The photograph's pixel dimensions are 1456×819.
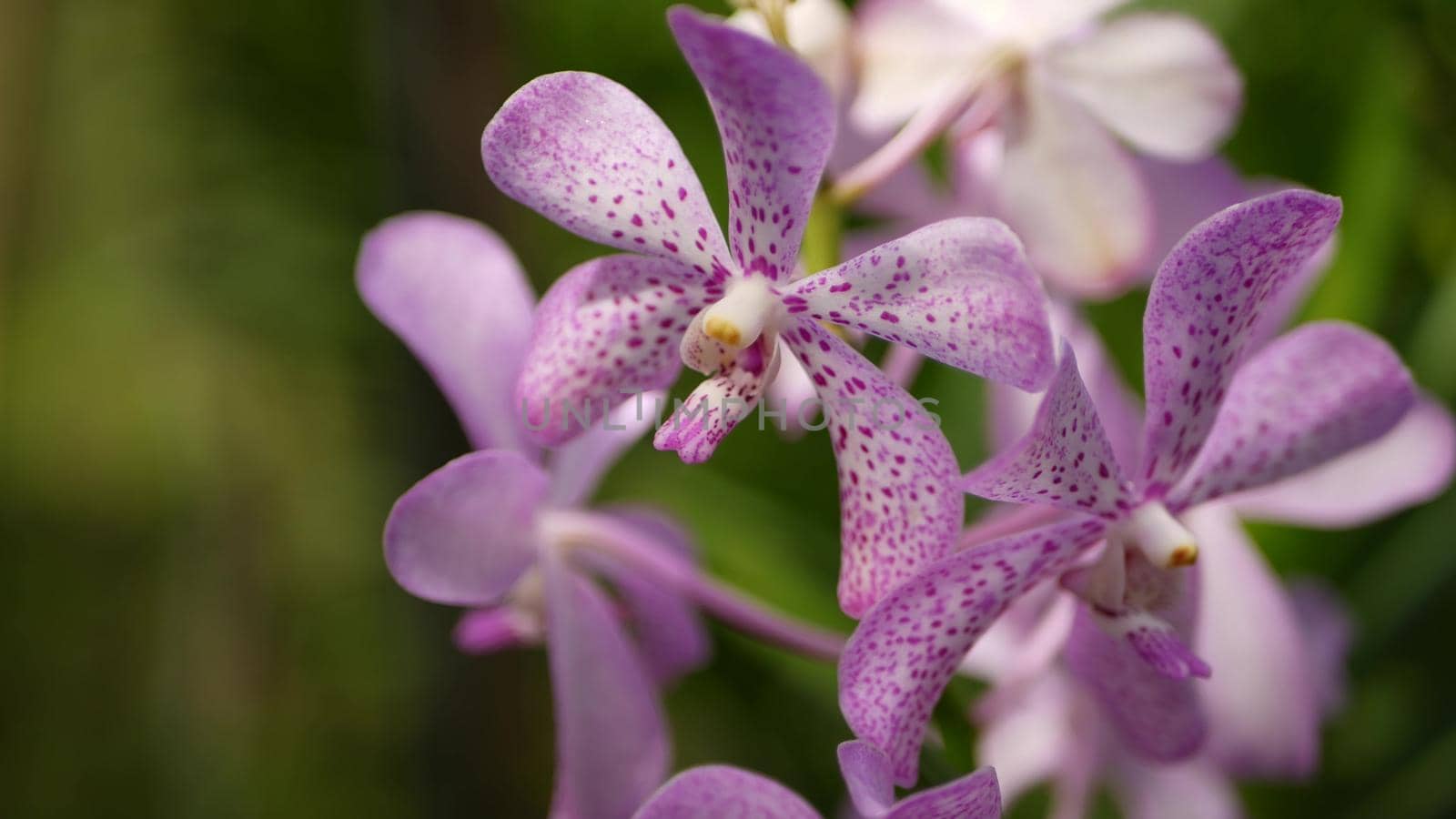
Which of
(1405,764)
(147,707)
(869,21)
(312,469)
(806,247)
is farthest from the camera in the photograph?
(312,469)

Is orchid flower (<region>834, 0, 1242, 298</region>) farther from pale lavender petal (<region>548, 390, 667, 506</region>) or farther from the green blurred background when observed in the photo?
the green blurred background

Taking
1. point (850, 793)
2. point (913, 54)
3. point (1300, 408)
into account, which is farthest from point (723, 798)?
point (913, 54)

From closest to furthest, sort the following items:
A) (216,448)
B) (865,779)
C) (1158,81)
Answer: (865,779) < (1158,81) < (216,448)

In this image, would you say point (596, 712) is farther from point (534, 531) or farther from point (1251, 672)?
point (1251, 672)

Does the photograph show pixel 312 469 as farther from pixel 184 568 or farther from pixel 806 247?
pixel 806 247

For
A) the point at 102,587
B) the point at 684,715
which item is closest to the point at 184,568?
the point at 102,587
